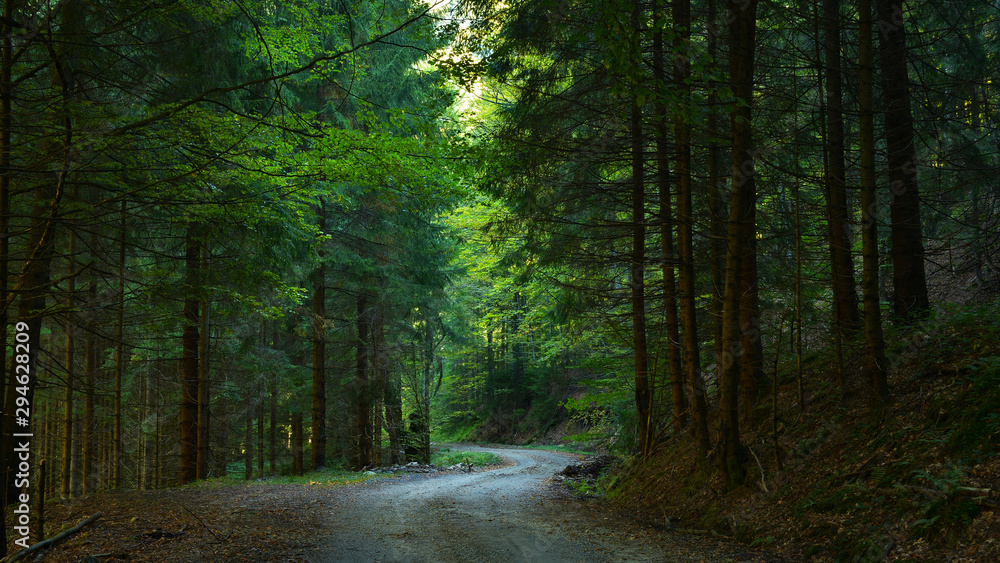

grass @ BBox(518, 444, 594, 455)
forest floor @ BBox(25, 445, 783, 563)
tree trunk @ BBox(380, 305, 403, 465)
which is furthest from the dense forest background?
grass @ BBox(518, 444, 594, 455)

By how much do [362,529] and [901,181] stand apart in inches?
359

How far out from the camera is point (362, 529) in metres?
7.58

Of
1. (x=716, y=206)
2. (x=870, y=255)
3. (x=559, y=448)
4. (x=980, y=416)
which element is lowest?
(x=559, y=448)

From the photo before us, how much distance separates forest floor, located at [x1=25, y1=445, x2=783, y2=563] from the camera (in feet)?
19.3

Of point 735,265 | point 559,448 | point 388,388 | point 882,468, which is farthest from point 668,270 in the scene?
point 559,448

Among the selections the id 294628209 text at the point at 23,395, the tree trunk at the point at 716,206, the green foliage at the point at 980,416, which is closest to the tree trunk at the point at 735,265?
the tree trunk at the point at 716,206

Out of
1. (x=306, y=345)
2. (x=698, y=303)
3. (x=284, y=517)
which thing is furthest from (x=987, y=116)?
(x=306, y=345)

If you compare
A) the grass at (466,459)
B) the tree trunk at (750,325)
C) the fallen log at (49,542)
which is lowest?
the grass at (466,459)

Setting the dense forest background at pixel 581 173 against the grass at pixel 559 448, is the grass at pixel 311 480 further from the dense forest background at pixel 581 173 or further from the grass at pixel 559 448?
the grass at pixel 559 448

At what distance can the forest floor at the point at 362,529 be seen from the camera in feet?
19.3

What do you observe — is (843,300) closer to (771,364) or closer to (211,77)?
(771,364)

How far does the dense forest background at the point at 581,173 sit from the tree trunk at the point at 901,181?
41 mm

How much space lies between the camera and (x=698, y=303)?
12883mm

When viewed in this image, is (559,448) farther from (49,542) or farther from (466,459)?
(49,542)
